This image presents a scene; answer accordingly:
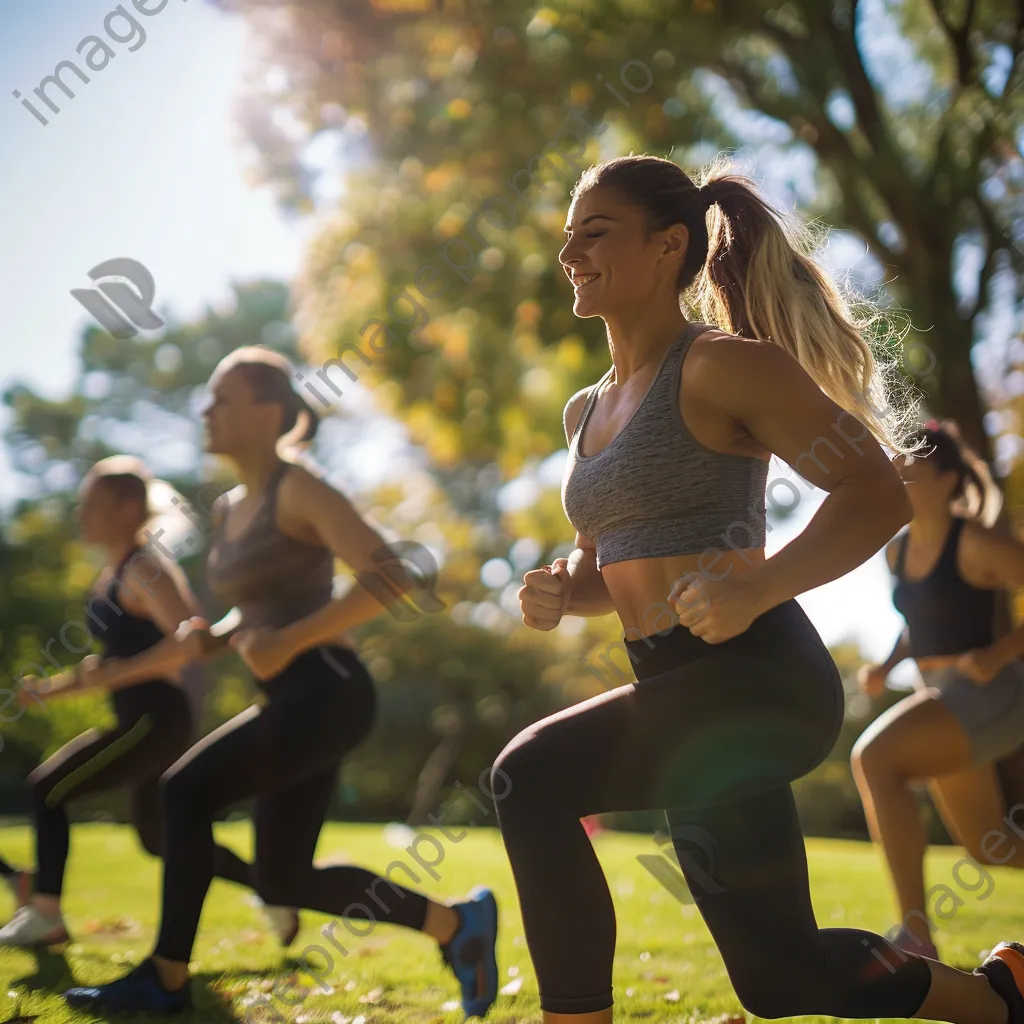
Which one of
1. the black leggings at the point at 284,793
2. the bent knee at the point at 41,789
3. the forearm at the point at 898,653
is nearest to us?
the black leggings at the point at 284,793

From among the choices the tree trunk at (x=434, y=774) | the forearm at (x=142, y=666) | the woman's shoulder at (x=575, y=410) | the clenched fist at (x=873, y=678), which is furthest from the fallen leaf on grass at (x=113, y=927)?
the tree trunk at (x=434, y=774)

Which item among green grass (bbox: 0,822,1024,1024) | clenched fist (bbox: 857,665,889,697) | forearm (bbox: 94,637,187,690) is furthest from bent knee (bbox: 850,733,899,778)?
forearm (bbox: 94,637,187,690)

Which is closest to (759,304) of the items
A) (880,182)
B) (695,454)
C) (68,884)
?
(695,454)

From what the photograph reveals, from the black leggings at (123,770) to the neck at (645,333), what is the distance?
9.52 ft

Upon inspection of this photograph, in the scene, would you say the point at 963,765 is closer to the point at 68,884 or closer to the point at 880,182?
the point at 68,884

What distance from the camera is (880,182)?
30.4 ft

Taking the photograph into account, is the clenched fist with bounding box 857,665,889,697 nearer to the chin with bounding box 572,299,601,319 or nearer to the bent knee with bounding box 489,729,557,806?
the chin with bounding box 572,299,601,319

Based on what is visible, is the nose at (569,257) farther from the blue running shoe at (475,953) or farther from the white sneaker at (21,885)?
the white sneaker at (21,885)

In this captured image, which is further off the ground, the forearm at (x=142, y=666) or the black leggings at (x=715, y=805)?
the forearm at (x=142, y=666)

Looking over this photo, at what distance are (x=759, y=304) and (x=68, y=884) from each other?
6.49m

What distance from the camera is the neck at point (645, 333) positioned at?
91.7 inches

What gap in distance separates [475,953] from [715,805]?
1707 mm

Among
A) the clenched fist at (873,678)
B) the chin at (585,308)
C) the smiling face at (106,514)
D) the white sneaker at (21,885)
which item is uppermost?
the smiling face at (106,514)

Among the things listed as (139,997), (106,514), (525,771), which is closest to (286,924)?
(139,997)
